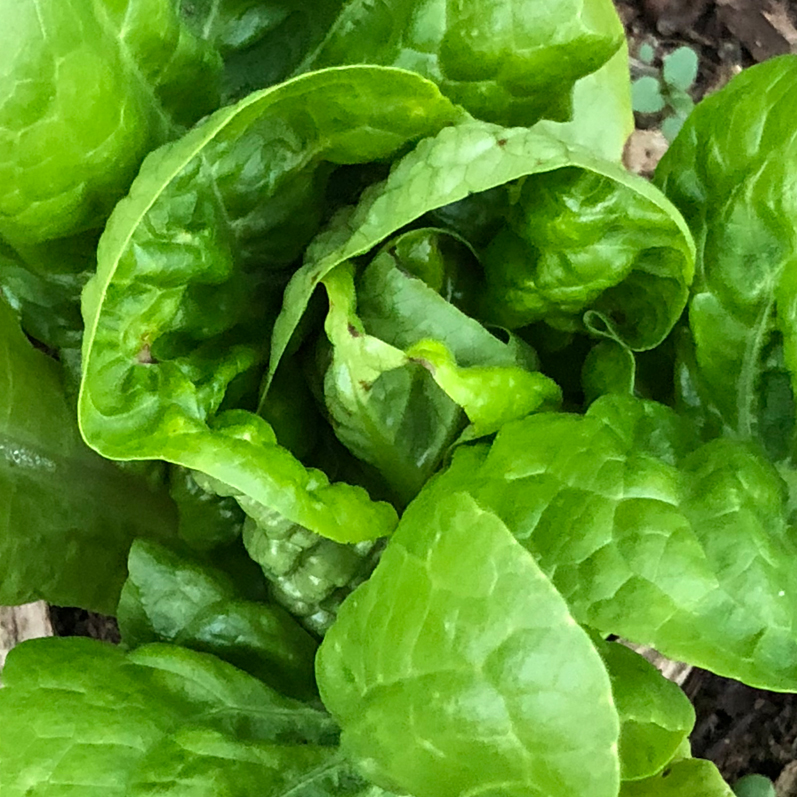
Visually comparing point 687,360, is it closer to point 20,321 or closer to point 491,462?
point 491,462

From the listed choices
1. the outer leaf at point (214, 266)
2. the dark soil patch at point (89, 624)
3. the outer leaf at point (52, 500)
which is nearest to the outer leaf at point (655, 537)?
the outer leaf at point (214, 266)

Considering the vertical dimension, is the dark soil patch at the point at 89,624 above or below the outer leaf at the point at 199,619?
below

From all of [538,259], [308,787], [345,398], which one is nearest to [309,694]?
[308,787]

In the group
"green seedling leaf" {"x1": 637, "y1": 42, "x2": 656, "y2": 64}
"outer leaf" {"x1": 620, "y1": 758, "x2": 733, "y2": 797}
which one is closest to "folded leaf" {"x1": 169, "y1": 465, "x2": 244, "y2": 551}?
"outer leaf" {"x1": 620, "y1": 758, "x2": 733, "y2": 797}

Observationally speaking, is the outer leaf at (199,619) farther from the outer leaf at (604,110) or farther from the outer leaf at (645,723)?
the outer leaf at (604,110)

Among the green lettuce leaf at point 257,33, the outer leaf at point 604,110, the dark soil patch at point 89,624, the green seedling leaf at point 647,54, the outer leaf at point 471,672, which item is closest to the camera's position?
the outer leaf at point 471,672

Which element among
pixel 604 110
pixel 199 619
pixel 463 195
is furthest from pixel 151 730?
pixel 604 110

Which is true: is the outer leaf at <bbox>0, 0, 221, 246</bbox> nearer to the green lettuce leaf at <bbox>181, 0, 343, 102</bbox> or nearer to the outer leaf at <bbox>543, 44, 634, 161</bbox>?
the green lettuce leaf at <bbox>181, 0, 343, 102</bbox>
